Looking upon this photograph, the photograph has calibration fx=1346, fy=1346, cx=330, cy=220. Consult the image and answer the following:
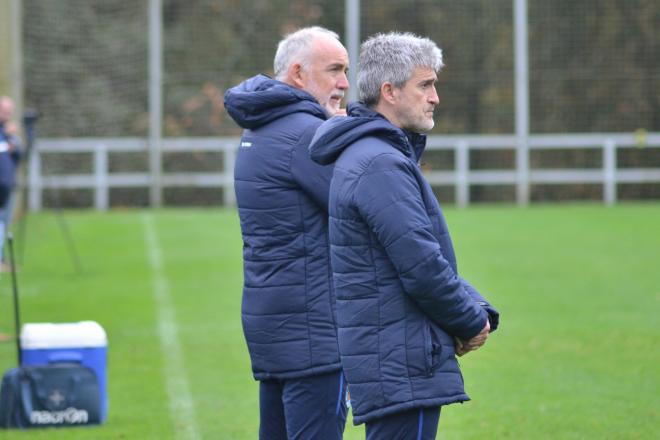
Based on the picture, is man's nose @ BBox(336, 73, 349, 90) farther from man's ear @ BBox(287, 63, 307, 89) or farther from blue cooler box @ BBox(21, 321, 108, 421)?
blue cooler box @ BBox(21, 321, 108, 421)

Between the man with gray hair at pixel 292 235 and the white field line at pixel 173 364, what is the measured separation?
2.86 m

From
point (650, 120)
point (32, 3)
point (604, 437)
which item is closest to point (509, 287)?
point (604, 437)

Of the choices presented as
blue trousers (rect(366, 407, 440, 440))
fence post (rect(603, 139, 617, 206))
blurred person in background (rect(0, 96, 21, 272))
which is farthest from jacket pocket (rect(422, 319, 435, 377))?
fence post (rect(603, 139, 617, 206))

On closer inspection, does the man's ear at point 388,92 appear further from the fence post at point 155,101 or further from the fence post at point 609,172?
the fence post at point 609,172

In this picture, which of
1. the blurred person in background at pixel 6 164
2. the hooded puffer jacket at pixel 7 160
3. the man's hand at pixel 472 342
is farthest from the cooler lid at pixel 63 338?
the hooded puffer jacket at pixel 7 160

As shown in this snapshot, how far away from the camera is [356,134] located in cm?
438

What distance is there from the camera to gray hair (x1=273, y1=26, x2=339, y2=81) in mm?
5207

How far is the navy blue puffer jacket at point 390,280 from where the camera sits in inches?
168

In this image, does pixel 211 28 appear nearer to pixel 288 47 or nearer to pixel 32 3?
pixel 32 3

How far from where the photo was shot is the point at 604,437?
7.58 metres

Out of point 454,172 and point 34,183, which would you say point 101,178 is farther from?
point 454,172

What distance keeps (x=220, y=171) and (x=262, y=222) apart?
Result: 2536 centimetres

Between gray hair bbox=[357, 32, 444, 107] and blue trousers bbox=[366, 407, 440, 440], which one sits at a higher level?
gray hair bbox=[357, 32, 444, 107]

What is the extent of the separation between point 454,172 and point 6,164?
580 inches
